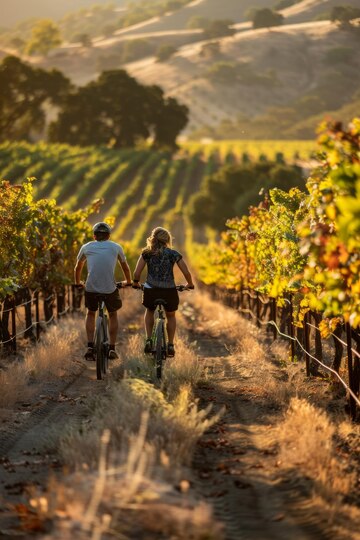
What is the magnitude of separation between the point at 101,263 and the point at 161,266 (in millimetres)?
861

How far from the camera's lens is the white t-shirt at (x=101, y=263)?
41.9 feet

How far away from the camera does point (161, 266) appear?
12.5 m

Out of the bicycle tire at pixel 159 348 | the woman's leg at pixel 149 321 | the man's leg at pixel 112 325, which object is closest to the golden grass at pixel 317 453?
the bicycle tire at pixel 159 348

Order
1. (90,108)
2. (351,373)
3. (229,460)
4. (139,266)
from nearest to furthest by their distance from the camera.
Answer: (229,460)
(351,373)
(139,266)
(90,108)

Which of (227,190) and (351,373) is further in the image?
(227,190)

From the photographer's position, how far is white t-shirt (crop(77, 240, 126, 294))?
1278cm

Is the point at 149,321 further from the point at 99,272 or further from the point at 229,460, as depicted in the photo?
the point at 229,460

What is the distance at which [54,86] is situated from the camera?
106 metres

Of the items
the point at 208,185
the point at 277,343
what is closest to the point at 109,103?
the point at 208,185

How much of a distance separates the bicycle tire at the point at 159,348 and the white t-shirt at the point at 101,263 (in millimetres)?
969

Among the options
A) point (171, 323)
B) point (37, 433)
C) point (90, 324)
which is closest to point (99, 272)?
point (90, 324)

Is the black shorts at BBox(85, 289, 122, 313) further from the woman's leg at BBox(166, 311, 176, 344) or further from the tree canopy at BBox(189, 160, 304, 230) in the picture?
the tree canopy at BBox(189, 160, 304, 230)

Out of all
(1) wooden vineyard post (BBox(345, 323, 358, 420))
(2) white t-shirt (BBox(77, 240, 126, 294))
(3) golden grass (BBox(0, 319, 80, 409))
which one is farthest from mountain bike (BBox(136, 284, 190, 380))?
(1) wooden vineyard post (BBox(345, 323, 358, 420))

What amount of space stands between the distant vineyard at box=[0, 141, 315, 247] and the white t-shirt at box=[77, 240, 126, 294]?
175 feet
